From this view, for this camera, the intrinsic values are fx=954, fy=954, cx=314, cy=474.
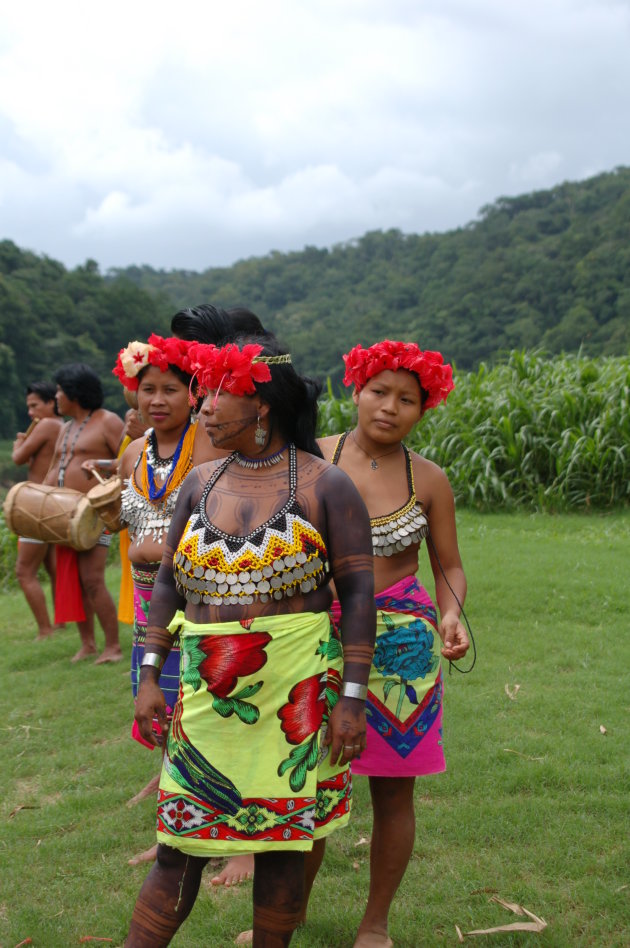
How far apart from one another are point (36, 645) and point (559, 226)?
2707cm

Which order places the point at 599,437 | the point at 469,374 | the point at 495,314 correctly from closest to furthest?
1. the point at 599,437
2. the point at 469,374
3. the point at 495,314

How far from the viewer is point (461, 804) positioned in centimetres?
408

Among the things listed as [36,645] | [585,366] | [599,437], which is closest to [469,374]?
[585,366]

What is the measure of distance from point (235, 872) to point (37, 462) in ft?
17.0

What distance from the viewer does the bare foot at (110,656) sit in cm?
687

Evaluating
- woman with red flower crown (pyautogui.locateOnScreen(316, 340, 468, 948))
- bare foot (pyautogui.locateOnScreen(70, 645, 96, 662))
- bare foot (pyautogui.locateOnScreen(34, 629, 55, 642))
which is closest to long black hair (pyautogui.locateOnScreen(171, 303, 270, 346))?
woman with red flower crown (pyautogui.locateOnScreen(316, 340, 468, 948))

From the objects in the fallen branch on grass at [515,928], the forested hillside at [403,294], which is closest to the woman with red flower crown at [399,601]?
the fallen branch on grass at [515,928]

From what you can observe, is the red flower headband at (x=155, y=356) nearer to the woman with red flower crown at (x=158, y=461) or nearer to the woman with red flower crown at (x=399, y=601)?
the woman with red flower crown at (x=158, y=461)

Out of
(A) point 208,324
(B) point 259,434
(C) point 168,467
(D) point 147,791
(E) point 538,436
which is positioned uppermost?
(A) point 208,324

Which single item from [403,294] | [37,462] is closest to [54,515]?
[37,462]

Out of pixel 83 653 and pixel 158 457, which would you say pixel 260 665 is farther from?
pixel 83 653

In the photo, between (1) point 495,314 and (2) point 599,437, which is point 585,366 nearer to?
(2) point 599,437

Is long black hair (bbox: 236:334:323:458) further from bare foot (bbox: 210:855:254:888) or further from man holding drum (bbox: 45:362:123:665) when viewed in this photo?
man holding drum (bbox: 45:362:123:665)

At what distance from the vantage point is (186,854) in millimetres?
Answer: 2541
